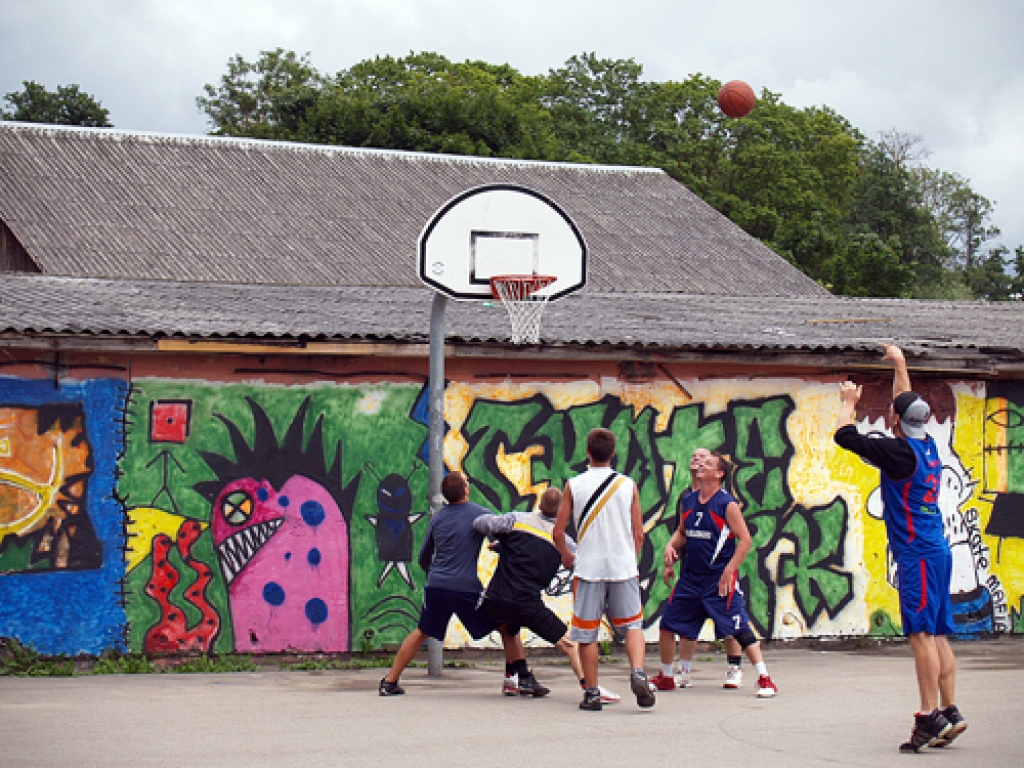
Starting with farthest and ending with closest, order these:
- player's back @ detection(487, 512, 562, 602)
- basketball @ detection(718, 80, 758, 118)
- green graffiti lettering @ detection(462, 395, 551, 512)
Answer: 1. basketball @ detection(718, 80, 758, 118)
2. green graffiti lettering @ detection(462, 395, 551, 512)
3. player's back @ detection(487, 512, 562, 602)

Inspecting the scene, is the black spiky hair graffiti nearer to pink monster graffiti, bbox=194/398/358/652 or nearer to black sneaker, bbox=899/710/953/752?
pink monster graffiti, bbox=194/398/358/652

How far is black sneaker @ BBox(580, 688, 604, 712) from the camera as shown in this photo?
29.7ft

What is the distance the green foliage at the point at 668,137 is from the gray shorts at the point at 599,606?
26.9m

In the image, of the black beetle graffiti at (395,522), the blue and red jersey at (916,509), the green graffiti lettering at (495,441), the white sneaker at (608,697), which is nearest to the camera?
the blue and red jersey at (916,509)

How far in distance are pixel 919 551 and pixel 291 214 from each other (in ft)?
54.5

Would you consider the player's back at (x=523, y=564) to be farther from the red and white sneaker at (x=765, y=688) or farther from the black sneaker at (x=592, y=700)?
the red and white sneaker at (x=765, y=688)

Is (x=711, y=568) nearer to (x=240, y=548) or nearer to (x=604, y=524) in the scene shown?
(x=604, y=524)

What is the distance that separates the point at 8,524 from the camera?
10.9m

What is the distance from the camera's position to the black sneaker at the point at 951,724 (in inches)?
300

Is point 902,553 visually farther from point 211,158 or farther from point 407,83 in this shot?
point 407,83

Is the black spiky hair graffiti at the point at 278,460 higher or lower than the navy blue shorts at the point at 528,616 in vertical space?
higher

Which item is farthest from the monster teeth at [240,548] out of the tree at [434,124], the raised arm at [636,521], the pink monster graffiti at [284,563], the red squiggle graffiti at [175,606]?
the tree at [434,124]

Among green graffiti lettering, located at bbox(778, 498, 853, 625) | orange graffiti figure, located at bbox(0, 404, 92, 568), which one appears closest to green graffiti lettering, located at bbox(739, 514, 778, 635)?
green graffiti lettering, located at bbox(778, 498, 853, 625)

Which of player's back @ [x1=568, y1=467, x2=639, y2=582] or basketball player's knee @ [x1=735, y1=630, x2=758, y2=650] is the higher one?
player's back @ [x1=568, y1=467, x2=639, y2=582]
